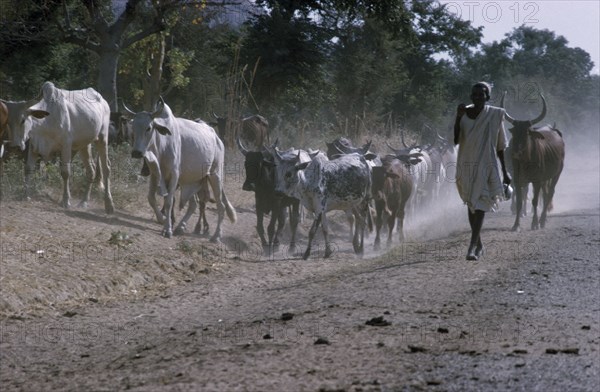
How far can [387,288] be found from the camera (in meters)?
10.1

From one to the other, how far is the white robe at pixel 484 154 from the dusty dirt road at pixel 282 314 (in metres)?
0.80

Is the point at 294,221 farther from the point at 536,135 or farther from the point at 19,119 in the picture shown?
the point at 536,135

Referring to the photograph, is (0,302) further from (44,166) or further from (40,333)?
(44,166)

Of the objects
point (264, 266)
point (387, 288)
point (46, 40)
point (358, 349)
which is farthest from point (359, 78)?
point (358, 349)

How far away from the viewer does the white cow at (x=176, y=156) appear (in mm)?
15062

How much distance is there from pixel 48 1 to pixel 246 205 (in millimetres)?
5462

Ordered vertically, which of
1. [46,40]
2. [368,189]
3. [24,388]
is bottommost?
[24,388]

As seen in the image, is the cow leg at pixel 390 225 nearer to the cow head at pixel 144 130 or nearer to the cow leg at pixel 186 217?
the cow leg at pixel 186 217

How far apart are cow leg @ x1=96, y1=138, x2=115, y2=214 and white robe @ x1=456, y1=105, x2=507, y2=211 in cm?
614

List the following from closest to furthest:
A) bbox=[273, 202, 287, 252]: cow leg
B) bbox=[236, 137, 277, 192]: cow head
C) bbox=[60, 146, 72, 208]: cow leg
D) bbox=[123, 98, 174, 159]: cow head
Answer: bbox=[123, 98, 174, 159]: cow head
bbox=[60, 146, 72, 208]: cow leg
bbox=[273, 202, 287, 252]: cow leg
bbox=[236, 137, 277, 192]: cow head

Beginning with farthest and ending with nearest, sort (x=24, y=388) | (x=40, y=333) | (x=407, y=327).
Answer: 1. (x=40, y=333)
2. (x=407, y=327)
3. (x=24, y=388)

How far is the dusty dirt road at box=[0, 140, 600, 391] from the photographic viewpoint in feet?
21.5

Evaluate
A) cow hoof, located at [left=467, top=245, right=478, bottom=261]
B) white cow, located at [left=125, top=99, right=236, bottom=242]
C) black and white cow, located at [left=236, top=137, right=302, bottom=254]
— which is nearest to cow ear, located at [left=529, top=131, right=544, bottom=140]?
black and white cow, located at [left=236, top=137, right=302, bottom=254]

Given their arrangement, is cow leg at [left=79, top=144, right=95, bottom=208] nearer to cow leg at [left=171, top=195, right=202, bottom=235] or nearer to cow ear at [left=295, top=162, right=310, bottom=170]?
cow leg at [left=171, top=195, right=202, bottom=235]
